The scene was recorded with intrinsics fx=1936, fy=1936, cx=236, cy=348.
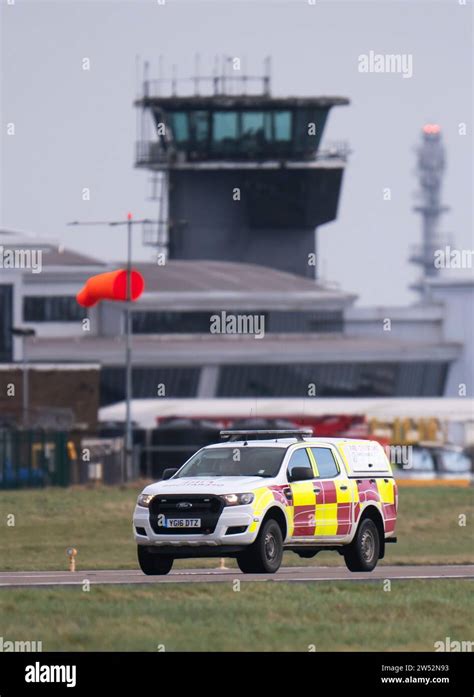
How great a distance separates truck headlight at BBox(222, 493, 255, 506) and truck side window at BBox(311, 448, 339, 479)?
2.10 meters

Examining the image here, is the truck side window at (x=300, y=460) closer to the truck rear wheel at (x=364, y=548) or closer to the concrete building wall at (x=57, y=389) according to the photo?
the truck rear wheel at (x=364, y=548)

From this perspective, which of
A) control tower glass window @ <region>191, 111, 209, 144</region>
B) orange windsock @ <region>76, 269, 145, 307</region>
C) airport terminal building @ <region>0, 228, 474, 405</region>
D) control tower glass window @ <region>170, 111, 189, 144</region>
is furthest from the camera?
control tower glass window @ <region>170, 111, 189, 144</region>

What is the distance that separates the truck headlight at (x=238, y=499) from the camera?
23.5 m

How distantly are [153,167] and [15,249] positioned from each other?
106 feet

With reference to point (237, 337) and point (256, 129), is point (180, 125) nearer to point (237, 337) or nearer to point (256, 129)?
point (256, 129)

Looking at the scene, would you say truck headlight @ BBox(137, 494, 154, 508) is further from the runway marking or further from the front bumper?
the runway marking

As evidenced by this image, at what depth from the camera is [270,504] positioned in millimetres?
23922

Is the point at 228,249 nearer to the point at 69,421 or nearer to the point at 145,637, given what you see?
the point at 69,421

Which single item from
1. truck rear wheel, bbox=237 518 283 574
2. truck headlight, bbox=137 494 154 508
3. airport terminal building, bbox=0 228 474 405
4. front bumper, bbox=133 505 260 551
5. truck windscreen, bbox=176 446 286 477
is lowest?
airport terminal building, bbox=0 228 474 405

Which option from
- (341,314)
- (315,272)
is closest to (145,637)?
(341,314)

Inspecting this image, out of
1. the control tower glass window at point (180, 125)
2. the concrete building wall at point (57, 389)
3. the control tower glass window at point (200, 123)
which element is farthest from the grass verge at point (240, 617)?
the control tower glass window at point (180, 125)

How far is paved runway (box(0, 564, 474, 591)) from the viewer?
84.2 feet

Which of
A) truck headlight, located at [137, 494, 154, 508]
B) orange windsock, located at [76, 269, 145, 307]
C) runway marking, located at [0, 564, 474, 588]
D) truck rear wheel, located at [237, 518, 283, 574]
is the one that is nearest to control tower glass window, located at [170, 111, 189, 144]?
orange windsock, located at [76, 269, 145, 307]

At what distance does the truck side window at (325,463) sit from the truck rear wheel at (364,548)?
0.81 meters
